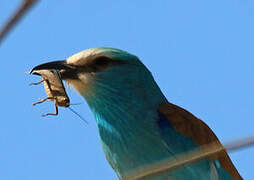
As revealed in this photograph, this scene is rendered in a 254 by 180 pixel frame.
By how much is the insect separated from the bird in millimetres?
62

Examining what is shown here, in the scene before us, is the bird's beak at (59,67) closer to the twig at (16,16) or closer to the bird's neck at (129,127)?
the bird's neck at (129,127)

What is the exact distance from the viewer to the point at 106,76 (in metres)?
4.31

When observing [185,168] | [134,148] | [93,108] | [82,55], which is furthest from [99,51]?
[185,168]

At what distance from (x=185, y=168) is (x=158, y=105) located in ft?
2.10

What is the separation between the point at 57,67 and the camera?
426cm

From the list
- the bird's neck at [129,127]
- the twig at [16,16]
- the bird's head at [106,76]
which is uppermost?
the twig at [16,16]

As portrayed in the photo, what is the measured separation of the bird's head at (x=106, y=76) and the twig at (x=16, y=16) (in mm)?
3395

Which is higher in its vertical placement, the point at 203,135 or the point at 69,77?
the point at 69,77

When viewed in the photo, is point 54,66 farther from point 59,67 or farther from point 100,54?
point 100,54

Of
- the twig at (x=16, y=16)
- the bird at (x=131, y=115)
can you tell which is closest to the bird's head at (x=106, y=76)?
the bird at (x=131, y=115)

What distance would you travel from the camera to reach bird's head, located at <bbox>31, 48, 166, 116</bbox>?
4.21 meters

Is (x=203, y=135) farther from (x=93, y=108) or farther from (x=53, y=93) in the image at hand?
(x=53, y=93)

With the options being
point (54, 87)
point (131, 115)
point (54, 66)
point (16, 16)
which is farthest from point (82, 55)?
point (16, 16)

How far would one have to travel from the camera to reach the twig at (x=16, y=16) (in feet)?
2.52
